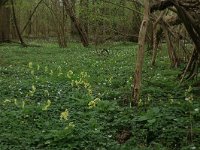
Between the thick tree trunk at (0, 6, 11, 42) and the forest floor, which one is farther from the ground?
the thick tree trunk at (0, 6, 11, 42)

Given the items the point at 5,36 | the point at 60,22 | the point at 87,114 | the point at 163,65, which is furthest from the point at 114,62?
the point at 5,36

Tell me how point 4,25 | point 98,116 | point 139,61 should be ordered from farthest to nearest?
point 4,25, point 139,61, point 98,116

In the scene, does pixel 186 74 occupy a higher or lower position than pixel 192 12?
lower

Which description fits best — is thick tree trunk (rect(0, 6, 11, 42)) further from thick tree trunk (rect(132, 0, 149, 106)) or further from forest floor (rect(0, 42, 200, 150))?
thick tree trunk (rect(132, 0, 149, 106))

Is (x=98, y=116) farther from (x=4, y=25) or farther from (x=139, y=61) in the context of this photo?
(x=4, y=25)

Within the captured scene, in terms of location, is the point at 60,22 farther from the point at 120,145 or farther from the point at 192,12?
the point at 120,145

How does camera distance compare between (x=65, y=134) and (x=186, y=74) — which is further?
(x=186, y=74)

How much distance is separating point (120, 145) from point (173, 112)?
1.66 meters

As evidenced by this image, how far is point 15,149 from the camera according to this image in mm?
5422

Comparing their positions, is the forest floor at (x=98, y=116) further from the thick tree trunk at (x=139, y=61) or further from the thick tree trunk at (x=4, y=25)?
the thick tree trunk at (x=4, y=25)

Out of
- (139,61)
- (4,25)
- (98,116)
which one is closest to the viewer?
(98,116)

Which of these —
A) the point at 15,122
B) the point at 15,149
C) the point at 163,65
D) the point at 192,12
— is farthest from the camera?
the point at 163,65

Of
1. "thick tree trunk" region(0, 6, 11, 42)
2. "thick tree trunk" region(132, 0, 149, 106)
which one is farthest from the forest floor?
"thick tree trunk" region(0, 6, 11, 42)

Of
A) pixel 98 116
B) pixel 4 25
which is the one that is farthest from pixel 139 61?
pixel 4 25
